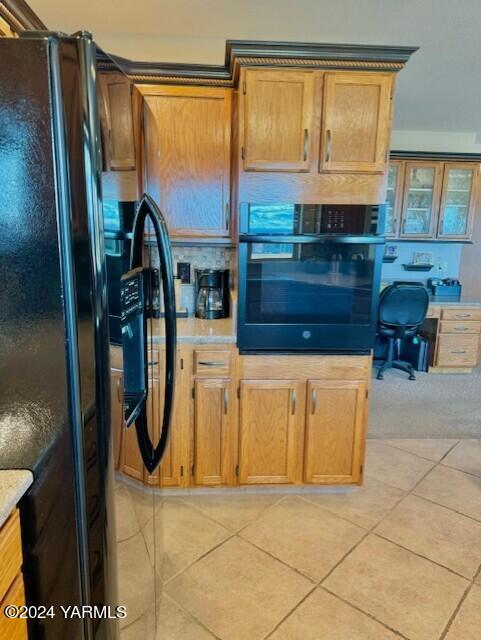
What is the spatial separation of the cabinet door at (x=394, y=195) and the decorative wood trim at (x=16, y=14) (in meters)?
3.74

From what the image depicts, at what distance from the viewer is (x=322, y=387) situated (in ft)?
7.61

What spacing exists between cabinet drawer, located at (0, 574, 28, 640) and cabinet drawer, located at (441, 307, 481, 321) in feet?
15.0

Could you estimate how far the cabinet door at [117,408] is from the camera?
94 centimetres

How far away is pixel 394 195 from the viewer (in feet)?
15.5

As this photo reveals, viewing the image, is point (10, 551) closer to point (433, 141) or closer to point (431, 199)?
point (431, 199)

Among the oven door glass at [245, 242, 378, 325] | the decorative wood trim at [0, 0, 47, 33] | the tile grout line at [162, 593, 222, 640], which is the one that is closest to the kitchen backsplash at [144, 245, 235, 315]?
the oven door glass at [245, 242, 378, 325]

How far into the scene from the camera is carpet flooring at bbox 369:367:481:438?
11.0 feet

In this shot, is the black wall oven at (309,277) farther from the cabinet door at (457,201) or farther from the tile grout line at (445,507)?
the cabinet door at (457,201)

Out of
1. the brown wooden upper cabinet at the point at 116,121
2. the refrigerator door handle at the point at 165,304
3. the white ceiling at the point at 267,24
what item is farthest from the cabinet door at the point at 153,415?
the white ceiling at the point at 267,24

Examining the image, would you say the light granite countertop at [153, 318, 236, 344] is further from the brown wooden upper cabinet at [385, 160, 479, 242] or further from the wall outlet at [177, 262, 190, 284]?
the brown wooden upper cabinet at [385, 160, 479, 242]

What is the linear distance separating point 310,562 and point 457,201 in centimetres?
426

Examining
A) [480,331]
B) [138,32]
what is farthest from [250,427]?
[480,331]

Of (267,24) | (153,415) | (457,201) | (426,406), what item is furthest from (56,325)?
(457,201)

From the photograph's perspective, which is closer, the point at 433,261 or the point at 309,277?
the point at 309,277
